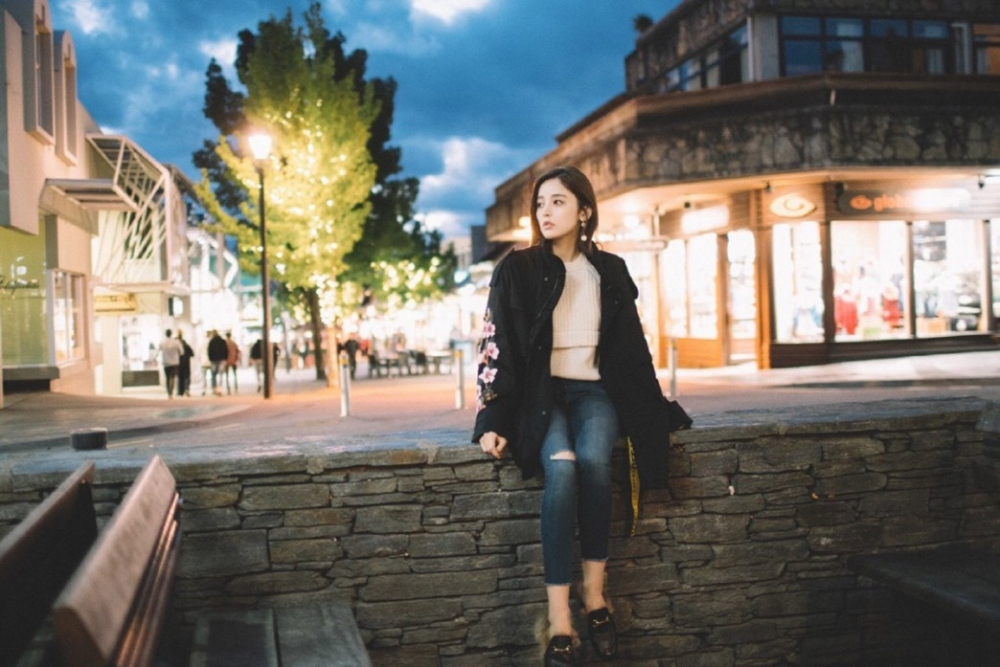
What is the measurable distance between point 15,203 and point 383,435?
13.4m

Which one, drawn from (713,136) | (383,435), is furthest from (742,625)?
(713,136)

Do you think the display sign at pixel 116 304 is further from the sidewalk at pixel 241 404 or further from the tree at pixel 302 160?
the sidewalk at pixel 241 404

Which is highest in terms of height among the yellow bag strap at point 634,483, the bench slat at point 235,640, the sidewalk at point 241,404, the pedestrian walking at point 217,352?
the pedestrian walking at point 217,352

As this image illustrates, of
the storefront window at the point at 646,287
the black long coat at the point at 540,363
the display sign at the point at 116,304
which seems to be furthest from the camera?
the display sign at the point at 116,304

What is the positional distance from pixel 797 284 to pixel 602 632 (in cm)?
1837

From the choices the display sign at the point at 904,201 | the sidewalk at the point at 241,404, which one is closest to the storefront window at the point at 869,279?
the display sign at the point at 904,201

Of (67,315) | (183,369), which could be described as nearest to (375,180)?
(183,369)

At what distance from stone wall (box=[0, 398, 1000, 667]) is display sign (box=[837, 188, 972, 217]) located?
53.8ft

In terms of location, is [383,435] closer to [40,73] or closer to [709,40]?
[40,73]

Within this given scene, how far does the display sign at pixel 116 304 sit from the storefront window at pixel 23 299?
9.67m

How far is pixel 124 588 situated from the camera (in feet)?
7.95

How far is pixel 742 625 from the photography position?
4906 mm

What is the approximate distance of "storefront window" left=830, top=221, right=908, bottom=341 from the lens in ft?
68.6

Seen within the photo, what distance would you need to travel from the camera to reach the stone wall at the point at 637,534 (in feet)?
14.3
